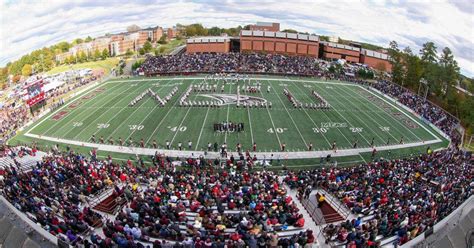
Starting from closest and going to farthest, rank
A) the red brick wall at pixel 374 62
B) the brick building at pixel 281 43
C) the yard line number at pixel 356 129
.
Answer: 1. the yard line number at pixel 356 129
2. the red brick wall at pixel 374 62
3. the brick building at pixel 281 43

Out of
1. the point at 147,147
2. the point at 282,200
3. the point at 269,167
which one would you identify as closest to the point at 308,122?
the point at 269,167

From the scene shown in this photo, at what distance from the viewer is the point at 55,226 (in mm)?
12211

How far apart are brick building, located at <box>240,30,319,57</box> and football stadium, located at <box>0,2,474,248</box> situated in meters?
14.7

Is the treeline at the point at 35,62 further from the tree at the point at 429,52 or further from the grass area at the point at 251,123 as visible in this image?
the tree at the point at 429,52

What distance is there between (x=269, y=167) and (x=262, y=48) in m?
57.5

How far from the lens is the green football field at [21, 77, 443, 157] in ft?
93.7

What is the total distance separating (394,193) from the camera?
16453 mm

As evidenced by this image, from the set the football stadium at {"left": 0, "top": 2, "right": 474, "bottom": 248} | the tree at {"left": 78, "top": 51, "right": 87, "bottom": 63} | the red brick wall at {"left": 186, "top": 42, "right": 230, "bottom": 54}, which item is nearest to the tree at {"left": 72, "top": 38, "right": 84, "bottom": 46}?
the tree at {"left": 78, "top": 51, "right": 87, "bottom": 63}

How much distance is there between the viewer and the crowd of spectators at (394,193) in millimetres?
12727

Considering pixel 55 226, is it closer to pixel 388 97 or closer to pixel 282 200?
pixel 282 200

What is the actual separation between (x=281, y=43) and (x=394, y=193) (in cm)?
6353

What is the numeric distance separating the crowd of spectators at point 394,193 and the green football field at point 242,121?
22.9ft

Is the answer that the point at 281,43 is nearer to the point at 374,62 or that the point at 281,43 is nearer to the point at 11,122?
the point at 374,62

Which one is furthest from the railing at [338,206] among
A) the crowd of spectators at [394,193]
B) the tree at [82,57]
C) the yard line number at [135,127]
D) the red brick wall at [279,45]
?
the tree at [82,57]
